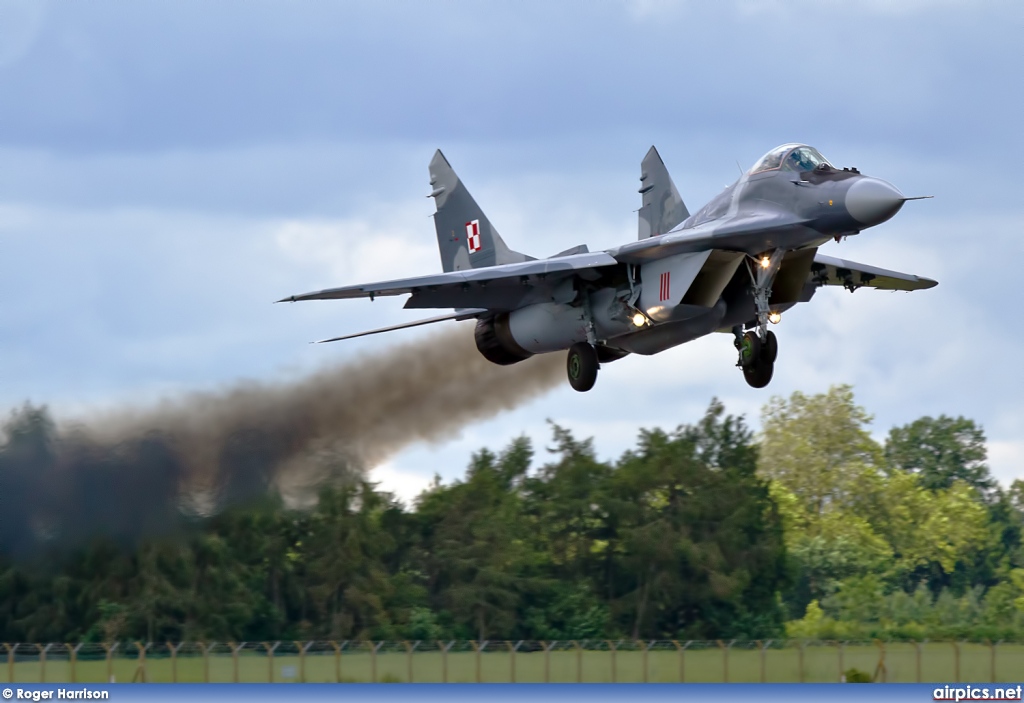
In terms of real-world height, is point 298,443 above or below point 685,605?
above

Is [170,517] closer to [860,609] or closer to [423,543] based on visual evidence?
[423,543]

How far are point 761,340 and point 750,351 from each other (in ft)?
0.85

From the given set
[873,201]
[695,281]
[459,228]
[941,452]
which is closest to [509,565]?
[459,228]

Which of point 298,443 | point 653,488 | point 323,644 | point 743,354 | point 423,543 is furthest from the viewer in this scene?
point 653,488

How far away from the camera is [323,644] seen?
1395 inches

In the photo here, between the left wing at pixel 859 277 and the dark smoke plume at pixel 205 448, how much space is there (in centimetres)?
614

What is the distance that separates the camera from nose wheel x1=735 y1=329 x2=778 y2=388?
23.1 metres

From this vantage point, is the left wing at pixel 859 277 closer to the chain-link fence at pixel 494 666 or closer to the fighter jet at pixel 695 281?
the fighter jet at pixel 695 281

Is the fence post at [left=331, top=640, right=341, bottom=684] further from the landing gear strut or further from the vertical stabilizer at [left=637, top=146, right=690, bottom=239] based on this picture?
the vertical stabilizer at [left=637, top=146, right=690, bottom=239]

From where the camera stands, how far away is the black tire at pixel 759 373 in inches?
918

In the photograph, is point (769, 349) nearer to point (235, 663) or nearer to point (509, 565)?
point (235, 663)

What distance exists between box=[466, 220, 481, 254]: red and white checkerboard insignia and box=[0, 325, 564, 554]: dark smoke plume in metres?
2.01

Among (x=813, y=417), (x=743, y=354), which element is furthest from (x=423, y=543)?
(x=813, y=417)

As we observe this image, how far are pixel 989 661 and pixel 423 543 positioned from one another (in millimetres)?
18474
